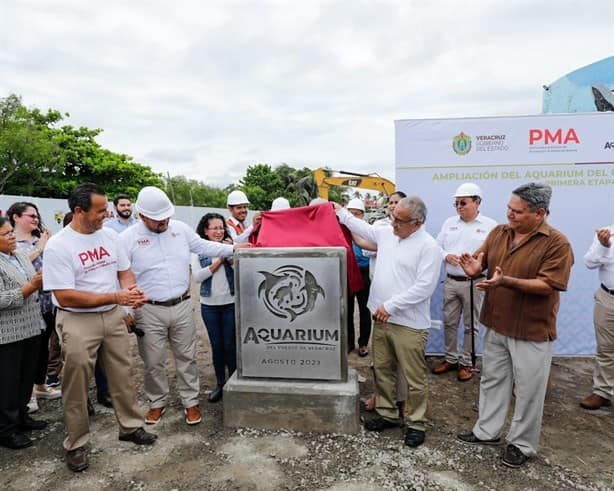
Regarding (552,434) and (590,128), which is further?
(590,128)

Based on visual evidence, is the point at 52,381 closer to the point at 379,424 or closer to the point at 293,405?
the point at 293,405

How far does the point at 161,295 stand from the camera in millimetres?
3164

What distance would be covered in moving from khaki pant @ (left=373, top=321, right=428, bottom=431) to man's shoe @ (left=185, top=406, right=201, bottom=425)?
1.53m

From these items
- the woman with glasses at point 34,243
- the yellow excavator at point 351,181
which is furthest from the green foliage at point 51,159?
the woman with glasses at point 34,243

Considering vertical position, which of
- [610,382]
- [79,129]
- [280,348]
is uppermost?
[79,129]

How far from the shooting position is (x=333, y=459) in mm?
2797

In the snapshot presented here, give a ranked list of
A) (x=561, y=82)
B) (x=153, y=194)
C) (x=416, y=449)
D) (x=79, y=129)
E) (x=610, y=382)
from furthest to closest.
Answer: (x=79, y=129) < (x=561, y=82) < (x=610, y=382) < (x=153, y=194) < (x=416, y=449)

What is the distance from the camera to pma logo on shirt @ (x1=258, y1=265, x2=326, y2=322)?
124 inches

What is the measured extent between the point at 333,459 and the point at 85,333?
6.20 ft

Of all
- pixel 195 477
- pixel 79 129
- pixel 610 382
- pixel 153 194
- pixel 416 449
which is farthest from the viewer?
pixel 79 129

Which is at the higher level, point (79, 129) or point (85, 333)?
point (79, 129)

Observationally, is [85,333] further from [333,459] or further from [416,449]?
[416,449]

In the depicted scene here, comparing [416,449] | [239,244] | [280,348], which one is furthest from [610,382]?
[239,244]

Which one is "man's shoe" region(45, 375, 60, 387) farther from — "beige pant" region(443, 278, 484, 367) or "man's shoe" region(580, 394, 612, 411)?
"man's shoe" region(580, 394, 612, 411)
